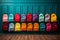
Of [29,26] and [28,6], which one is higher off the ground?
[28,6]

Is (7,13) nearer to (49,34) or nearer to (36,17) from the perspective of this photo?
(36,17)

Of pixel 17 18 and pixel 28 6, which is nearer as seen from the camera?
pixel 17 18

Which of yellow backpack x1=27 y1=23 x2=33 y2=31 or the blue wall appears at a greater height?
the blue wall

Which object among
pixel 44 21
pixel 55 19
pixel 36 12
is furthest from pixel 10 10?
pixel 55 19

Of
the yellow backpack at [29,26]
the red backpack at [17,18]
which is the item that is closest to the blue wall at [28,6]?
the red backpack at [17,18]

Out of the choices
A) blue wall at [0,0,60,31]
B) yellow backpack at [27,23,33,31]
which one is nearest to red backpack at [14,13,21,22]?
blue wall at [0,0,60,31]

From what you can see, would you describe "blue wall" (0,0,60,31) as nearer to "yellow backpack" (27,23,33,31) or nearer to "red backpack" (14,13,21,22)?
"red backpack" (14,13,21,22)

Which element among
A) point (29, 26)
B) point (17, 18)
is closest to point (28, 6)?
point (17, 18)

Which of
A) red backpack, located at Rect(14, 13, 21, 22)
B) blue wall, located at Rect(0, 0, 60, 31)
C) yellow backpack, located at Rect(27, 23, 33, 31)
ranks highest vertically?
blue wall, located at Rect(0, 0, 60, 31)

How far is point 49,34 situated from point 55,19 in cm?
68

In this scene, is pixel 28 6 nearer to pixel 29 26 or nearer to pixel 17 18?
pixel 17 18

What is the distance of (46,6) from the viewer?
665cm

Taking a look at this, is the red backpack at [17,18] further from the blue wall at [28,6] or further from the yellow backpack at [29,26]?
the yellow backpack at [29,26]

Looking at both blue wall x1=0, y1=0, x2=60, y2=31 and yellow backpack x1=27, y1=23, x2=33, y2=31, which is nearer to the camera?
yellow backpack x1=27, y1=23, x2=33, y2=31
